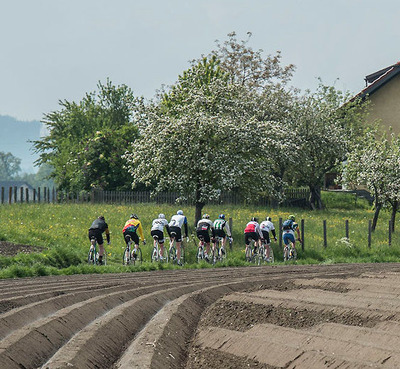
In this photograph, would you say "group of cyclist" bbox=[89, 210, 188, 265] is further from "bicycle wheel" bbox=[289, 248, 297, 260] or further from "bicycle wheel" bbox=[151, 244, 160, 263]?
"bicycle wheel" bbox=[289, 248, 297, 260]

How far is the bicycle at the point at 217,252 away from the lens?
78.0 ft

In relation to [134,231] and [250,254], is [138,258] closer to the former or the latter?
[134,231]

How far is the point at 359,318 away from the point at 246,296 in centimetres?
258

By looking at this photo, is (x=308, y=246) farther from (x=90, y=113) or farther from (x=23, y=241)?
(x=90, y=113)

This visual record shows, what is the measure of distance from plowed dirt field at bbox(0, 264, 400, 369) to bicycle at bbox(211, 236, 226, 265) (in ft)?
36.5

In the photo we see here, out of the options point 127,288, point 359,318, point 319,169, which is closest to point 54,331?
point 359,318

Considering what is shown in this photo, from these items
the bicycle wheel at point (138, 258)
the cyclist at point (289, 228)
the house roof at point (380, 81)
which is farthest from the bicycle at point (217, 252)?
the house roof at point (380, 81)

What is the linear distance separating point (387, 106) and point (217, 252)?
37828 millimetres

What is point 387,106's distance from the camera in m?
58.1

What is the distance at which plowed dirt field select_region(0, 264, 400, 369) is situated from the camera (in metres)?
6.56

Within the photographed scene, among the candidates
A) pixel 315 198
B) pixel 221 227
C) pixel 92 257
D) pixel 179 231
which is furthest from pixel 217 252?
pixel 315 198

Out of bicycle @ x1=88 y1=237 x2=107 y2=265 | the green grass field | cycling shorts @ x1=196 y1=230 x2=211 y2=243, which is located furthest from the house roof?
bicycle @ x1=88 y1=237 x2=107 y2=265

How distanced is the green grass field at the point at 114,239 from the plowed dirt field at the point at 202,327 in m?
6.81

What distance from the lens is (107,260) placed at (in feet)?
76.1
